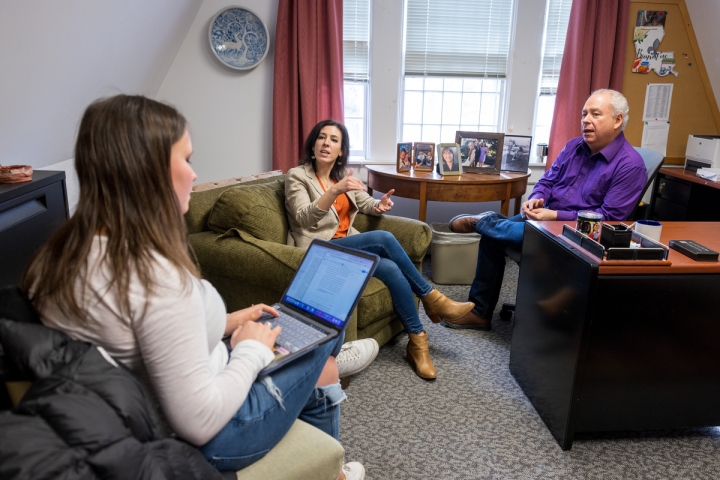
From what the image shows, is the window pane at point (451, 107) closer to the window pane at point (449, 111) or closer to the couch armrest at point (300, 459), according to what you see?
the window pane at point (449, 111)

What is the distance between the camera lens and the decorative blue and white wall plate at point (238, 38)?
344 centimetres

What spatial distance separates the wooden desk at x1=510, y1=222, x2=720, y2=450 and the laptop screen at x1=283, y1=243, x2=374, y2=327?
74 cm

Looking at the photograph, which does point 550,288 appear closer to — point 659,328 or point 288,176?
point 659,328

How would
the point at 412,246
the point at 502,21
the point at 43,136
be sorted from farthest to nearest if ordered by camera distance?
the point at 502,21
the point at 412,246
the point at 43,136

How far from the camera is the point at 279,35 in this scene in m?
3.42

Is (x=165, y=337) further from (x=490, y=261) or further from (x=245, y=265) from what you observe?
(x=490, y=261)

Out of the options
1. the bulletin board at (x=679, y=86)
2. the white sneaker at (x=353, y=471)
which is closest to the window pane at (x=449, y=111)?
the bulletin board at (x=679, y=86)

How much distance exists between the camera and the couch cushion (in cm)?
Answer: 226

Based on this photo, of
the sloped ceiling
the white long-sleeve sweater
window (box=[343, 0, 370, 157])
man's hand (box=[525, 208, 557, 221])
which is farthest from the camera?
window (box=[343, 0, 370, 157])

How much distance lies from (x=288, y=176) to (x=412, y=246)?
2.22 ft

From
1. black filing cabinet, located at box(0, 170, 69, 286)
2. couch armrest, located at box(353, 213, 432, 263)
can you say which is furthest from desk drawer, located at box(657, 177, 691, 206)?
black filing cabinet, located at box(0, 170, 69, 286)

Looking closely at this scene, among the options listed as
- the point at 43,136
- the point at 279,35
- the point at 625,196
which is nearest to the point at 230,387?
the point at 43,136

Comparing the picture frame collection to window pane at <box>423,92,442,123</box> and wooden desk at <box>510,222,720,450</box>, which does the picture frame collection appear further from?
wooden desk at <box>510,222,720,450</box>

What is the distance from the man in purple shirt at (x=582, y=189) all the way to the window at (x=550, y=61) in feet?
4.06
